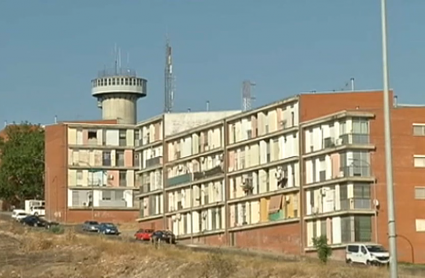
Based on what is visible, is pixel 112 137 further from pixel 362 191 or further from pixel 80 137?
pixel 362 191

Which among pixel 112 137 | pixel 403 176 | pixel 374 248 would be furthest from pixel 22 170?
pixel 374 248

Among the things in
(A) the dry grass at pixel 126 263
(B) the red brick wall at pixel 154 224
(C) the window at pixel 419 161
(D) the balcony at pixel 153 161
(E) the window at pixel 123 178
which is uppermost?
(D) the balcony at pixel 153 161

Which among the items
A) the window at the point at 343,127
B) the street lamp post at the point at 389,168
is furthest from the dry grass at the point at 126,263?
the window at the point at 343,127

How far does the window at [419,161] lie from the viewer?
9250 cm

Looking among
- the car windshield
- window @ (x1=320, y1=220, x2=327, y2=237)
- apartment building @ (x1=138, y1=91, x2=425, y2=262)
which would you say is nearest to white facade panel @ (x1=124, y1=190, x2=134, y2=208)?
apartment building @ (x1=138, y1=91, x2=425, y2=262)

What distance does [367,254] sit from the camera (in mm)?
79250

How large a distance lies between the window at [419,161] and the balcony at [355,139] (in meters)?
4.34

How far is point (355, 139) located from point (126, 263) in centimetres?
3921

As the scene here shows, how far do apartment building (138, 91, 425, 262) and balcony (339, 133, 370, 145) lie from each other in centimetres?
10

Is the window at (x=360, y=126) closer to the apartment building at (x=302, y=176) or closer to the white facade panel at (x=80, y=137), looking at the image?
the apartment building at (x=302, y=176)

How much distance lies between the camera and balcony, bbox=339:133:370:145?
92875 mm

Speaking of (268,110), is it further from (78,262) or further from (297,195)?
(78,262)

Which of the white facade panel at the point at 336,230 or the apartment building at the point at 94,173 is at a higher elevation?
the apartment building at the point at 94,173

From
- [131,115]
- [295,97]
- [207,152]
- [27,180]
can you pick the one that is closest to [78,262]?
[295,97]
